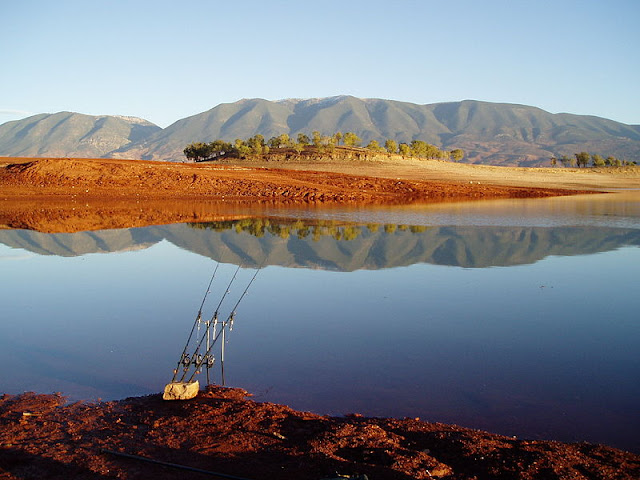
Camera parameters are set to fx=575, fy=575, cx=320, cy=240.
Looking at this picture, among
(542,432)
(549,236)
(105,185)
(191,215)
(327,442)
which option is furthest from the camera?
(105,185)

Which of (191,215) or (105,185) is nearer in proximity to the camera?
(191,215)

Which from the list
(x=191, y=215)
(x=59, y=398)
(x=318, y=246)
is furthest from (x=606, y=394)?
(x=191, y=215)

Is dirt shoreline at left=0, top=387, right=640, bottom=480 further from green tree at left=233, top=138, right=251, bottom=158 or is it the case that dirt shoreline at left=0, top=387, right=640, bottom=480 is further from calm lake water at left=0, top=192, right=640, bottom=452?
green tree at left=233, top=138, right=251, bottom=158

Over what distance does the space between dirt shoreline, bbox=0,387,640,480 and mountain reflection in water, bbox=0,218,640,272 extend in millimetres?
10778

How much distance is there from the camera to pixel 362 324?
11.2m

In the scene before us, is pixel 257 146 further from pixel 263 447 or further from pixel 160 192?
pixel 263 447

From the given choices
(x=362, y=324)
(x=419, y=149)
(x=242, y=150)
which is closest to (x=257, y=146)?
(x=242, y=150)

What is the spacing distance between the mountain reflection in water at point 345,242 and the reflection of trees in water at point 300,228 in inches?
1.7

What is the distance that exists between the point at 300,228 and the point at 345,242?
196 inches

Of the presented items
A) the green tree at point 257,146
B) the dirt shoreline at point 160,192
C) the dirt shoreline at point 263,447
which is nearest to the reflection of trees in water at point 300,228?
the dirt shoreline at point 160,192

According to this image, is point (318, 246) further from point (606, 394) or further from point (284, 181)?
point (284, 181)

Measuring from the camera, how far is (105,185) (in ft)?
152

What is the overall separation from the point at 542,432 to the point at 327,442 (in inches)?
104

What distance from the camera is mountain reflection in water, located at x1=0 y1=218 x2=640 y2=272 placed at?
19031mm
